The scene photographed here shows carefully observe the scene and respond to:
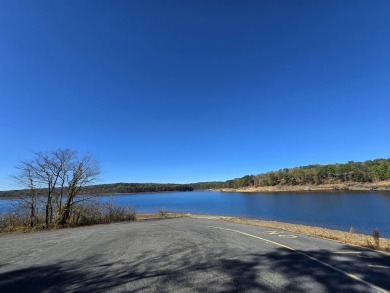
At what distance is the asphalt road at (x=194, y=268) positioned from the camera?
20.6 feet

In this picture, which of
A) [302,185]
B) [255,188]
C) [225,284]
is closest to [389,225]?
[225,284]

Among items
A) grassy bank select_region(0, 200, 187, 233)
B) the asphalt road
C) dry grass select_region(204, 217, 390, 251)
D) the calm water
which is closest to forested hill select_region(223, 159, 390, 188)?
the calm water

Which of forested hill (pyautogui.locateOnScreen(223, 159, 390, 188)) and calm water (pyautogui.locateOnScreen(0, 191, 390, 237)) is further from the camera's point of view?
forested hill (pyautogui.locateOnScreen(223, 159, 390, 188))

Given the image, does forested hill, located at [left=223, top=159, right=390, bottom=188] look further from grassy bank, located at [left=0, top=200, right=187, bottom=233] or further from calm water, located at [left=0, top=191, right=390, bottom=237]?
grassy bank, located at [left=0, top=200, right=187, bottom=233]

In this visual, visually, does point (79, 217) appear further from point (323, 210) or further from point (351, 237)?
point (323, 210)

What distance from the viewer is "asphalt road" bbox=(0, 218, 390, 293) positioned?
6285 millimetres

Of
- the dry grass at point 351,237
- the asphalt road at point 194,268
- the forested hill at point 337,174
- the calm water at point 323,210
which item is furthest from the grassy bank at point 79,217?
the forested hill at point 337,174

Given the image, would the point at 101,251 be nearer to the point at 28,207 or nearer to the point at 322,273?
the point at 322,273

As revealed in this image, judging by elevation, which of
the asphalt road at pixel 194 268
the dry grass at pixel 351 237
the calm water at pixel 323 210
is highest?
the asphalt road at pixel 194 268

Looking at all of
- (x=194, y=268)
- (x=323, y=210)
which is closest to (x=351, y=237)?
(x=194, y=268)

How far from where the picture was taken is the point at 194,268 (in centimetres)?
770

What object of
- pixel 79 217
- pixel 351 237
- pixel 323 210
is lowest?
pixel 323 210

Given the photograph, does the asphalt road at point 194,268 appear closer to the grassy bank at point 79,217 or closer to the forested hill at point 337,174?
the grassy bank at point 79,217

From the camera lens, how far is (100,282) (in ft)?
21.7
